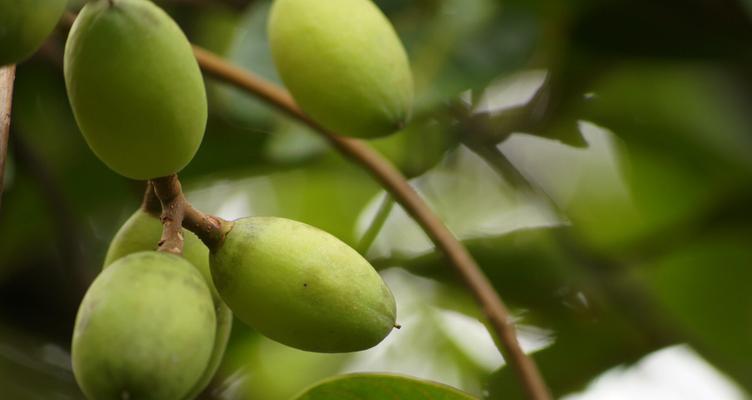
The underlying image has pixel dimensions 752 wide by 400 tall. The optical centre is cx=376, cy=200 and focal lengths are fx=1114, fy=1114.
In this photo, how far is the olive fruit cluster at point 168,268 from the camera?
49 cm

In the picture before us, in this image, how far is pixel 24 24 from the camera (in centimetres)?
42

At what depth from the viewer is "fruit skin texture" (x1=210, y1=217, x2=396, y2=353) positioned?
0.54 meters

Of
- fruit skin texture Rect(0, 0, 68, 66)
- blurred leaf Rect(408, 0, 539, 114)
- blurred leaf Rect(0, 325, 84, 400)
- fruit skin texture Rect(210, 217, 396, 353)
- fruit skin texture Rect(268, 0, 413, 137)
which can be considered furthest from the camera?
blurred leaf Rect(0, 325, 84, 400)

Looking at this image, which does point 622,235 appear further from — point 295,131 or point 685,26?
point 295,131

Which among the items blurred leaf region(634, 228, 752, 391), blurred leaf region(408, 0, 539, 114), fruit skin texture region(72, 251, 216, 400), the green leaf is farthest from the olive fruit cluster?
blurred leaf region(634, 228, 752, 391)

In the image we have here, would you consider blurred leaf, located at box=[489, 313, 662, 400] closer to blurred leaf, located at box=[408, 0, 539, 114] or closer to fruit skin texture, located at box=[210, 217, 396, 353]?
blurred leaf, located at box=[408, 0, 539, 114]

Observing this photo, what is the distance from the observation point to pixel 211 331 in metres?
0.51

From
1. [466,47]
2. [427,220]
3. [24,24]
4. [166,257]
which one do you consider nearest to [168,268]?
[166,257]

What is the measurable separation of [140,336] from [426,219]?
337 mm

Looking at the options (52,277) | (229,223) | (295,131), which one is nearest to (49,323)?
(52,277)

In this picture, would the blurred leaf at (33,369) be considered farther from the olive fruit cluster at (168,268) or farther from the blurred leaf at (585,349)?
the olive fruit cluster at (168,268)

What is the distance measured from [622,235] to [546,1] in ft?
1.03

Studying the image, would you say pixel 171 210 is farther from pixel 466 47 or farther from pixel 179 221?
pixel 466 47

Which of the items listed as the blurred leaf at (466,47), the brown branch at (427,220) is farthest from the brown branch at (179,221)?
the blurred leaf at (466,47)
